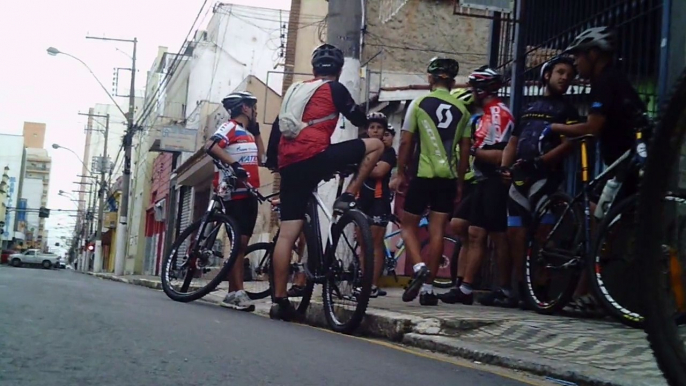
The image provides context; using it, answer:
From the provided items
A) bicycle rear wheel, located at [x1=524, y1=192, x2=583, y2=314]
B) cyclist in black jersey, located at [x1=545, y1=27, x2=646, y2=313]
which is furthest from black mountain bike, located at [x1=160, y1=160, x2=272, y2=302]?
cyclist in black jersey, located at [x1=545, y1=27, x2=646, y2=313]

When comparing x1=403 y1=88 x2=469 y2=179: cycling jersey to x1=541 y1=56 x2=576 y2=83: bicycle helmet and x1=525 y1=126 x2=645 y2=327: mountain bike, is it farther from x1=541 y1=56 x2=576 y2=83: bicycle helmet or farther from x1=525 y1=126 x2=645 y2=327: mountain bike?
x1=525 y1=126 x2=645 y2=327: mountain bike

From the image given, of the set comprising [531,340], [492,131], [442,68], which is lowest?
[531,340]

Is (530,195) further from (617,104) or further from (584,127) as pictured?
(617,104)

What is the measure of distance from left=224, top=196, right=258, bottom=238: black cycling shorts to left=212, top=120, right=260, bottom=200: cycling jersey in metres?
0.19

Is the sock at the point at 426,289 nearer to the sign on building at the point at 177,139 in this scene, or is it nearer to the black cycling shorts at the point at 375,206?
the black cycling shorts at the point at 375,206

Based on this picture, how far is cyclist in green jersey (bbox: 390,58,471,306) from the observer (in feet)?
21.5

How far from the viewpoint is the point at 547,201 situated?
19.9 ft

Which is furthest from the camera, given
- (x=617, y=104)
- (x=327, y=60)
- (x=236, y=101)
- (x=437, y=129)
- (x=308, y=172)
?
(x=236, y=101)

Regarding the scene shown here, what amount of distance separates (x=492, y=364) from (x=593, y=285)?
44.8 inches

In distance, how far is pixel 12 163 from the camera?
112 metres

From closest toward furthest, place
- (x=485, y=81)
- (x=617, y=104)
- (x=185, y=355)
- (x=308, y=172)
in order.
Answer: (x=185, y=355), (x=617, y=104), (x=308, y=172), (x=485, y=81)

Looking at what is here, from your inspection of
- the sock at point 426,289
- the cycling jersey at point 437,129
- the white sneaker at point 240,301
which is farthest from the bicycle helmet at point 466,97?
the white sneaker at point 240,301

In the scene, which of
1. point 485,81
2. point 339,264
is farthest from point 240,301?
point 485,81

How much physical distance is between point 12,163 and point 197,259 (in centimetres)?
11198
